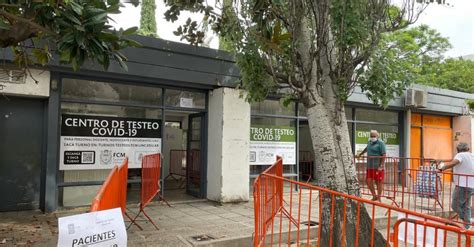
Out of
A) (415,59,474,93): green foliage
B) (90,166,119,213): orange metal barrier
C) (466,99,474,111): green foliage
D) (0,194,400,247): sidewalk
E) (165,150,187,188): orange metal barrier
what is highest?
(415,59,474,93): green foliage

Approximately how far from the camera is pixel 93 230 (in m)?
2.87

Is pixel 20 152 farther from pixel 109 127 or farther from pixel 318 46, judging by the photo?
pixel 318 46

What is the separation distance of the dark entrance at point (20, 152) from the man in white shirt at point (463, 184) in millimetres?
8090

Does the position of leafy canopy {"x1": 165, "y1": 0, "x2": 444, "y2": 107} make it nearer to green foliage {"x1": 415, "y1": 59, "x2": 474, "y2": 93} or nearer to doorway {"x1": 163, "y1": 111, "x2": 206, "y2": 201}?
doorway {"x1": 163, "y1": 111, "x2": 206, "y2": 201}

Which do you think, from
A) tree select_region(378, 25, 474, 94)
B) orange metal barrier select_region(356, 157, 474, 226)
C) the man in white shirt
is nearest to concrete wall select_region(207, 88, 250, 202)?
orange metal barrier select_region(356, 157, 474, 226)

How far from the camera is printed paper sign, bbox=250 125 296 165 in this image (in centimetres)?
962

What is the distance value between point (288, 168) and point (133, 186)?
4.33 m

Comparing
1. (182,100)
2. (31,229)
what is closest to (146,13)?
(182,100)

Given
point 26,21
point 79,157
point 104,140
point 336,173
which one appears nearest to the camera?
→ point 26,21

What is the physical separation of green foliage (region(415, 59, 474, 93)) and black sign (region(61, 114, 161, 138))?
24.5m

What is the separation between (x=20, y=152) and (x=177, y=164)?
5.19 metres

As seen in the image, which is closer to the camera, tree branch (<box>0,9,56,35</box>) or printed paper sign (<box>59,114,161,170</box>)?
tree branch (<box>0,9,56,35</box>)

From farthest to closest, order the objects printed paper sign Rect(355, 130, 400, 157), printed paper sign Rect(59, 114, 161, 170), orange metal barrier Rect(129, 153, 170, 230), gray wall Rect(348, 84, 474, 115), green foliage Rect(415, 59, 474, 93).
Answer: green foliage Rect(415, 59, 474, 93) < gray wall Rect(348, 84, 474, 115) < printed paper sign Rect(355, 130, 400, 157) < printed paper sign Rect(59, 114, 161, 170) < orange metal barrier Rect(129, 153, 170, 230)

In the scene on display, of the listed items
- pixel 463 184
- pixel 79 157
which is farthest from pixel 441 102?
pixel 79 157
